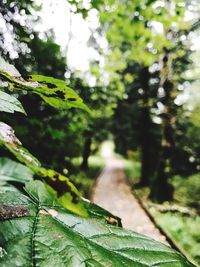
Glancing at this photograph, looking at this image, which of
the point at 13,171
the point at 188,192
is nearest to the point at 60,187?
the point at 13,171

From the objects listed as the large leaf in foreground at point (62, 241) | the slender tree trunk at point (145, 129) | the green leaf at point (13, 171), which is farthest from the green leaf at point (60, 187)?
the slender tree trunk at point (145, 129)

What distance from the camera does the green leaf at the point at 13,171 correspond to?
519mm

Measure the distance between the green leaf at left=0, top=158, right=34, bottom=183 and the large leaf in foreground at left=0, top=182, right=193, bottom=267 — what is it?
0.15 m

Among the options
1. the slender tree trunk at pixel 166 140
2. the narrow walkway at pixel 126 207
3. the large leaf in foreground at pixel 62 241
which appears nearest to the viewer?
the large leaf in foreground at pixel 62 241

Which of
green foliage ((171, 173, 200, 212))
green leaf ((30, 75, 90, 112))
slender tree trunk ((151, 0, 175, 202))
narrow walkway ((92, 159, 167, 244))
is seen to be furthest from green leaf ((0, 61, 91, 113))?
green foliage ((171, 173, 200, 212))

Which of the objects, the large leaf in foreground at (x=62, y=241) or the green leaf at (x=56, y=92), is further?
the green leaf at (x=56, y=92)

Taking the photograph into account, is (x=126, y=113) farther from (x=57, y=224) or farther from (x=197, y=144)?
(x=57, y=224)

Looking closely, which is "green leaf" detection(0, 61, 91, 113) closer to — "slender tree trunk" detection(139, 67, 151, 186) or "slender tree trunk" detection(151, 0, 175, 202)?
"slender tree trunk" detection(151, 0, 175, 202)

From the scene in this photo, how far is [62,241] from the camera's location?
69cm

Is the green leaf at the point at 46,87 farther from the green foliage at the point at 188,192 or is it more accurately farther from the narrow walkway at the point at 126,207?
the green foliage at the point at 188,192

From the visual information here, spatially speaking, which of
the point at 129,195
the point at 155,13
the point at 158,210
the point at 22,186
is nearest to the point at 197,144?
the point at 129,195

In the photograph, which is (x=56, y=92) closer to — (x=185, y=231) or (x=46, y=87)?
(x=46, y=87)

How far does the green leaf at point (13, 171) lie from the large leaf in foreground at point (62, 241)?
15cm

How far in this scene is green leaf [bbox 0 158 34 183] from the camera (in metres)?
0.52
